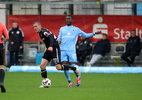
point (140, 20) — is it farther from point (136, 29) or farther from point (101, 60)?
point (101, 60)

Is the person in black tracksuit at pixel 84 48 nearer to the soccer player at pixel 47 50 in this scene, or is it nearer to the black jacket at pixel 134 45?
the black jacket at pixel 134 45

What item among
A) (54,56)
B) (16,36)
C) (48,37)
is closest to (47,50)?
(54,56)

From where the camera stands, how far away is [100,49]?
58.2 feet

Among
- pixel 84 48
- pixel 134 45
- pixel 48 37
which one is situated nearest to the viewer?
pixel 48 37

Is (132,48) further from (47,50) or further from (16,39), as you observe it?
(47,50)

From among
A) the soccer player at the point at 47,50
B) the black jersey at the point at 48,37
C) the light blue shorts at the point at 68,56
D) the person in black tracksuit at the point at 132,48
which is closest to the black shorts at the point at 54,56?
the soccer player at the point at 47,50

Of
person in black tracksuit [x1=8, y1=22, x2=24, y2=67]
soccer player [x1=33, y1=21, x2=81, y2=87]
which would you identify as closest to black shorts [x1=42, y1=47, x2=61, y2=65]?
soccer player [x1=33, y1=21, x2=81, y2=87]

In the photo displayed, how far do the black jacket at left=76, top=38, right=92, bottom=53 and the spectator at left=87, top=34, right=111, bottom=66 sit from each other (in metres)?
0.33

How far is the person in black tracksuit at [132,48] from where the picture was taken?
17.4 m

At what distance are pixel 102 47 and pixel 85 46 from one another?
37.1 inches

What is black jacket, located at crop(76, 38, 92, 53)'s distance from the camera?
17.9m

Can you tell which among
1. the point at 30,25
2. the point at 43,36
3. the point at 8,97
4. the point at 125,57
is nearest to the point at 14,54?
the point at 30,25

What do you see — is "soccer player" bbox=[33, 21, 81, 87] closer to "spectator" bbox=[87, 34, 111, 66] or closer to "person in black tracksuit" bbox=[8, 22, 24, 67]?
"person in black tracksuit" bbox=[8, 22, 24, 67]

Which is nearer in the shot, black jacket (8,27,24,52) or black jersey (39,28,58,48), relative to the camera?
black jersey (39,28,58,48)
